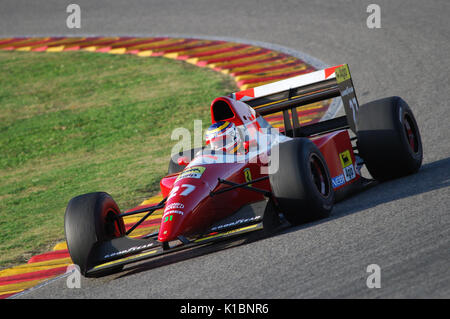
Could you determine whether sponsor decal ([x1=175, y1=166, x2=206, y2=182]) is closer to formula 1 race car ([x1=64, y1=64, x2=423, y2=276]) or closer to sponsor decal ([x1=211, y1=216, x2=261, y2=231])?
formula 1 race car ([x1=64, y1=64, x2=423, y2=276])

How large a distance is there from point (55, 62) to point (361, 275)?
14.1 meters

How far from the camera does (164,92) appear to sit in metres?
14.6

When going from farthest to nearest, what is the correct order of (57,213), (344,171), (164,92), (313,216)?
(164,92) → (57,213) → (344,171) → (313,216)

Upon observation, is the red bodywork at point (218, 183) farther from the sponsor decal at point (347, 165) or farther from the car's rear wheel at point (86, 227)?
the car's rear wheel at point (86, 227)

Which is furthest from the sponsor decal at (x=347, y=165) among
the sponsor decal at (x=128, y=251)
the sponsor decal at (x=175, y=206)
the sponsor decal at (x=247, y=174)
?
the sponsor decal at (x=128, y=251)

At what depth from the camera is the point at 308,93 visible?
8.27 meters

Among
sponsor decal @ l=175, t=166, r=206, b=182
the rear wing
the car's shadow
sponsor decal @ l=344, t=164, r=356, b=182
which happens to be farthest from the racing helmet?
the rear wing

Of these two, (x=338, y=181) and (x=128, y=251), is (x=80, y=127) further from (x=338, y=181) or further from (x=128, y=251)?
(x=128, y=251)

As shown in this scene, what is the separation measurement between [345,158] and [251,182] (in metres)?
1.60

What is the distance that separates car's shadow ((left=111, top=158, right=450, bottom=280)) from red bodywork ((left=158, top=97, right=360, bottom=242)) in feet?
0.73

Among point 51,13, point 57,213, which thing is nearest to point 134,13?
point 51,13

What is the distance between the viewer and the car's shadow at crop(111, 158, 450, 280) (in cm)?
627

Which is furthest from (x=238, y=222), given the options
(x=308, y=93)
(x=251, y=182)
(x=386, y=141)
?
(x=308, y=93)

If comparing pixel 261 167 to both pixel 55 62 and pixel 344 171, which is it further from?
pixel 55 62
